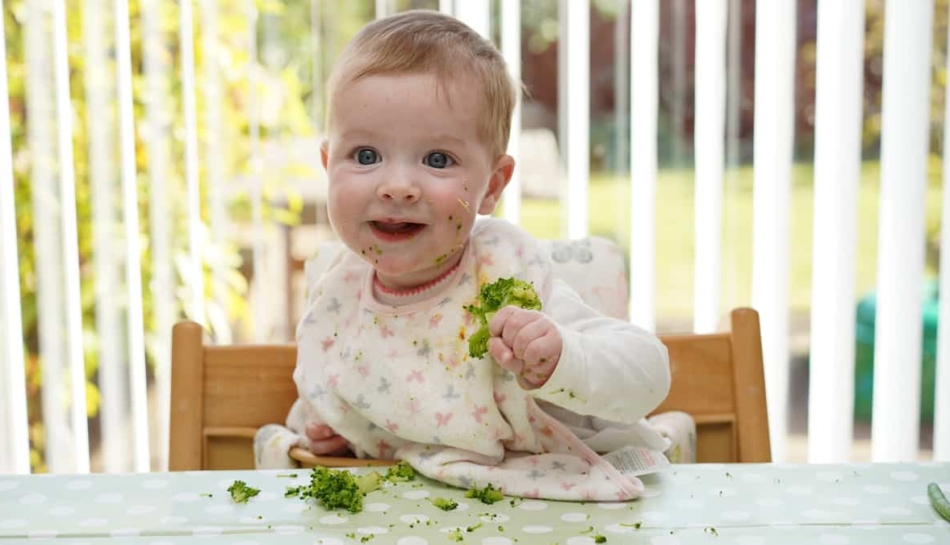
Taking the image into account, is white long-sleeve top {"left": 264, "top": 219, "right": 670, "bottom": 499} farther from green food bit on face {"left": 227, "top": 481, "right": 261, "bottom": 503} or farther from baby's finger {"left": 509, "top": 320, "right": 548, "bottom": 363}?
green food bit on face {"left": 227, "top": 481, "right": 261, "bottom": 503}

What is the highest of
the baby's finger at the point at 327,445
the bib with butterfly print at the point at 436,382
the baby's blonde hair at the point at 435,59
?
the baby's blonde hair at the point at 435,59

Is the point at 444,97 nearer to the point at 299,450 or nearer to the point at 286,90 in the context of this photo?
the point at 299,450

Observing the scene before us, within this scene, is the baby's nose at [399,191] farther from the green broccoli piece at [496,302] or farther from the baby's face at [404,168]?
the green broccoli piece at [496,302]

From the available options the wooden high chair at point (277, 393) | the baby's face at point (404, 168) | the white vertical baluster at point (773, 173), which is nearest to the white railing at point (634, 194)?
the white vertical baluster at point (773, 173)

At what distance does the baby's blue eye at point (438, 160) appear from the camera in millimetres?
1160

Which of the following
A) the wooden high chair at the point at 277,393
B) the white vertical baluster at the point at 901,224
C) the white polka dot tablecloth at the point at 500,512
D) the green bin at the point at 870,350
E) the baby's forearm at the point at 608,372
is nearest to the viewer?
the white polka dot tablecloth at the point at 500,512

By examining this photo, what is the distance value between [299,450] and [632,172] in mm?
1150

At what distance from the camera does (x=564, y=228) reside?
7.54 feet

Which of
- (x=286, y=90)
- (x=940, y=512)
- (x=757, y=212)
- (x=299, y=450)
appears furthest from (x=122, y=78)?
(x=940, y=512)

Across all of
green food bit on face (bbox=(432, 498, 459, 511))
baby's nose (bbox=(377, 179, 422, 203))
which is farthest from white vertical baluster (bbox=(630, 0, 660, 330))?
green food bit on face (bbox=(432, 498, 459, 511))

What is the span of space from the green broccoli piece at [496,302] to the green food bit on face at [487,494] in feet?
0.46

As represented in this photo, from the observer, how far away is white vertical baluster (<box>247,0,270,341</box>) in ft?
7.38

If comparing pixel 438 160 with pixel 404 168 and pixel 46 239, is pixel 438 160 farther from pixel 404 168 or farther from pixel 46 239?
pixel 46 239

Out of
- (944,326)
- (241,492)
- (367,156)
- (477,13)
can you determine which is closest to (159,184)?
(477,13)
